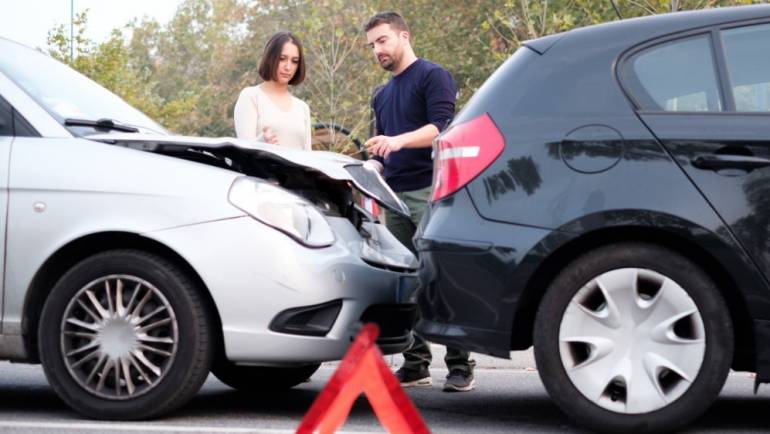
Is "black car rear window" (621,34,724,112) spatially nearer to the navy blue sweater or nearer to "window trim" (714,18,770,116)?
"window trim" (714,18,770,116)

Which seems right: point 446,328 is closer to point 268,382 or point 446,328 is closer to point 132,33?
point 268,382

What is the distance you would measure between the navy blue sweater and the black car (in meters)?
1.60

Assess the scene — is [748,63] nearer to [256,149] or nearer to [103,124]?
[256,149]

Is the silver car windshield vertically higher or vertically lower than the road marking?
higher

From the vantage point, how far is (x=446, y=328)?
5754mm

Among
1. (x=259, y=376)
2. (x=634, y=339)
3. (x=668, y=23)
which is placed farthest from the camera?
(x=259, y=376)

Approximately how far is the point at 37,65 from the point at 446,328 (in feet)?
7.66

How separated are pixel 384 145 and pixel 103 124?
1.35m

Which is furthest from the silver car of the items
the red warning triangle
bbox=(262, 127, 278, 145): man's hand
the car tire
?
the red warning triangle

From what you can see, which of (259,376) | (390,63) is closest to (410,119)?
(390,63)

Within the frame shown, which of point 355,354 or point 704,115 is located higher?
point 704,115

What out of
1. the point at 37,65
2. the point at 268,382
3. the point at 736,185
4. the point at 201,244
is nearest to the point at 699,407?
the point at 736,185

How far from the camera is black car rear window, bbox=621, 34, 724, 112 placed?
5539 millimetres

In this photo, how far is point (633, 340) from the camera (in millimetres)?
5391
